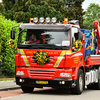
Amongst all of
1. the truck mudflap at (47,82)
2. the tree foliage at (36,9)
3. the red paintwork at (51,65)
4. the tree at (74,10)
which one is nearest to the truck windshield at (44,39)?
the red paintwork at (51,65)

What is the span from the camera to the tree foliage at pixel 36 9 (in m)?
42.2

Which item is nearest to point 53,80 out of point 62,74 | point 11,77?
point 62,74

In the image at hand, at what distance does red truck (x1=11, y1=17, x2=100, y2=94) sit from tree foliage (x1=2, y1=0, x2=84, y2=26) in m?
28.4

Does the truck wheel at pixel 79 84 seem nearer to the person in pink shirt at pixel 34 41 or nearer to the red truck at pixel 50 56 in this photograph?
the red truck at pixel 50 56

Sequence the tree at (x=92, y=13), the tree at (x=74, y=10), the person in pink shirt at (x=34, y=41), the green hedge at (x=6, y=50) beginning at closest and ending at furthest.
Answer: the person in pink shirt at (x=34, y=41)
the green hedge at (x=6, y=50)
the tree at (x=74, y=10)
the tree at (x=92, y=13)

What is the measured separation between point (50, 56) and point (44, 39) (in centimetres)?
80

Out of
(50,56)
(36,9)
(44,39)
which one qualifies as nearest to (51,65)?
(50,56)

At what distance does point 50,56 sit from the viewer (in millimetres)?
13227

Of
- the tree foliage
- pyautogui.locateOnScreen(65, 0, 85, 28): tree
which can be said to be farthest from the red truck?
pyautogui.locateOnScreen(65, 0, 85, 28): tree

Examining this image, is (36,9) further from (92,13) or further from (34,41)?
(92,13)

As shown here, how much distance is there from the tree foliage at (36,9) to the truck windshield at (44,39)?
92.5 feet

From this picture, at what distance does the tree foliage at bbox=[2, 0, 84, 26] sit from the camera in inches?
1661

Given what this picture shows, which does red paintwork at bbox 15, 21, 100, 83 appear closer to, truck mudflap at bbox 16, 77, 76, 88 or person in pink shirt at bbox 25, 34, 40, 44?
truck mudflap at bbox 16, 77, 76, 88

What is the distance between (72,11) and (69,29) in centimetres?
→ 3441
